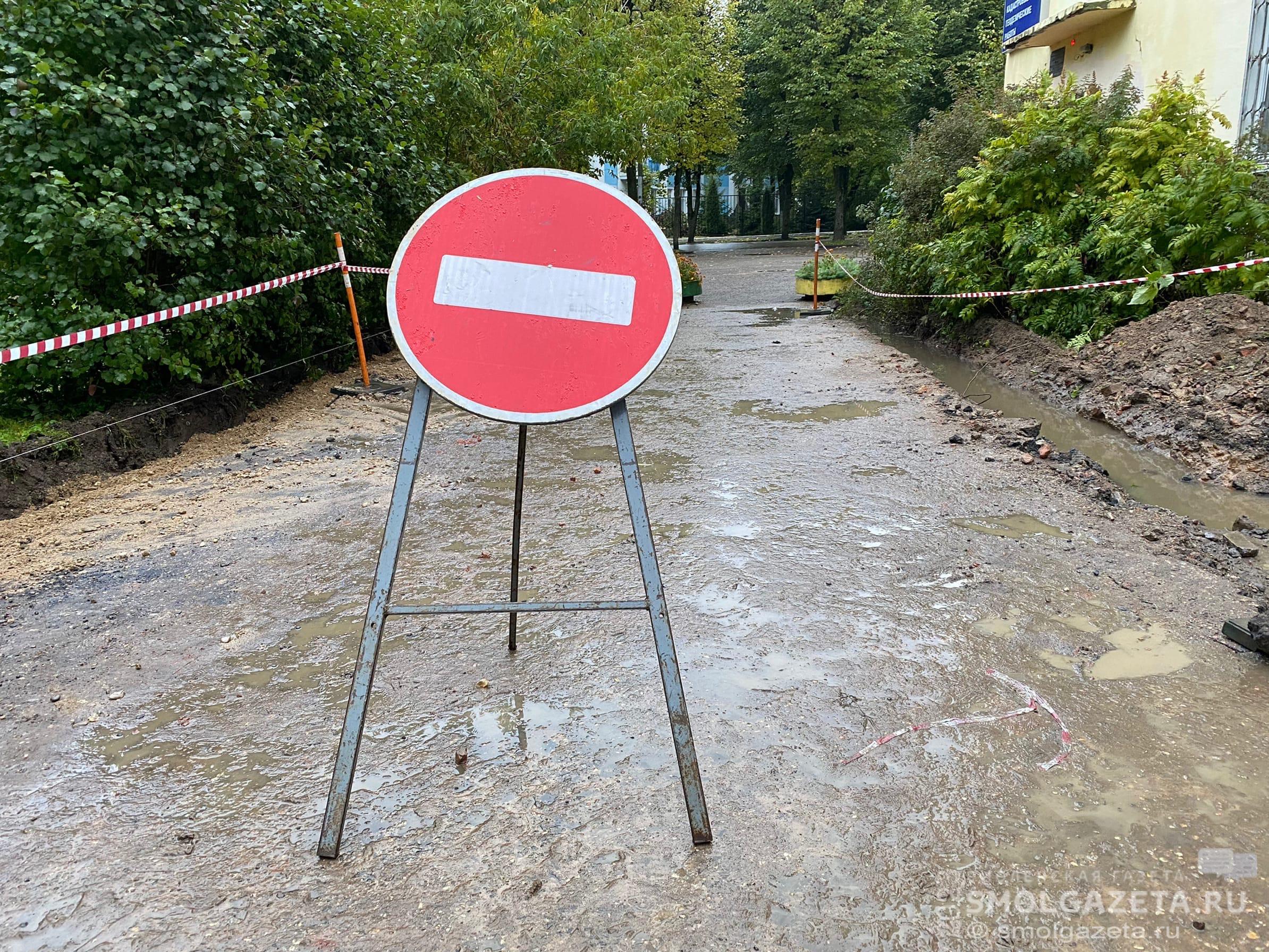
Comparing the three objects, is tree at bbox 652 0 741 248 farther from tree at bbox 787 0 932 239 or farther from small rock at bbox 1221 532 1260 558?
small rock at bbox 1221 532 1260 558

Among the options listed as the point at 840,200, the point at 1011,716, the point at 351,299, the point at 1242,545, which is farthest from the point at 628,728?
the point at 840,200

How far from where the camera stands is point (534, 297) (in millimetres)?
2383

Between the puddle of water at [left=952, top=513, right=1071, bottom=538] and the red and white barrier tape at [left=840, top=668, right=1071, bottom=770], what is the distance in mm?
1695

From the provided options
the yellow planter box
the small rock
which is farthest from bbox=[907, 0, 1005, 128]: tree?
the small rock

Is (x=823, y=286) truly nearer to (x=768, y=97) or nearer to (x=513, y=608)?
(x=513, y=608)

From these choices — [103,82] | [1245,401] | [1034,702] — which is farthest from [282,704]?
[1245,401]

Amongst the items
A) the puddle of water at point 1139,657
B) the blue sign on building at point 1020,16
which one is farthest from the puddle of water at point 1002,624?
the blue sign on building at point 1020,16

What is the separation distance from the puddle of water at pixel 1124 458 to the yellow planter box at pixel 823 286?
646cm

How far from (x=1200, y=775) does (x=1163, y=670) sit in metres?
0.69

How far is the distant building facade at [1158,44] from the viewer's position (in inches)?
437

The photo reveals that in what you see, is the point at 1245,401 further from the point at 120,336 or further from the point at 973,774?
the point at 120,336

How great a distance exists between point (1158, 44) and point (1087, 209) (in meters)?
6.41

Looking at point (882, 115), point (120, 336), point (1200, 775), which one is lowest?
point (1200, 775)

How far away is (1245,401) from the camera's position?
21.0ft
